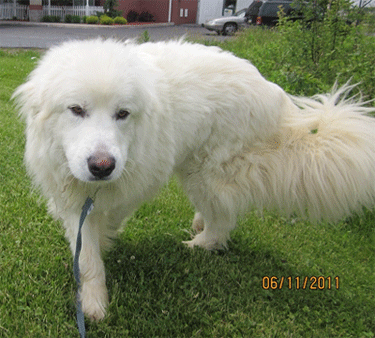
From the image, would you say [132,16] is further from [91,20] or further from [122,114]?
[122,114]

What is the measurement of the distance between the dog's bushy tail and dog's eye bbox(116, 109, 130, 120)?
39.4 inches

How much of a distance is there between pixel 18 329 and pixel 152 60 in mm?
1816

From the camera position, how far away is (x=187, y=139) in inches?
99.7

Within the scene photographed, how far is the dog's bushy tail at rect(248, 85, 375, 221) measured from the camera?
243cm

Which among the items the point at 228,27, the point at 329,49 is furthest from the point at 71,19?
the point at 329,49

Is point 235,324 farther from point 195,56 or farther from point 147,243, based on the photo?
point 195,56

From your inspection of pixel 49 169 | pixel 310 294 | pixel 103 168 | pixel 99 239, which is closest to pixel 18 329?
pixel 99 239

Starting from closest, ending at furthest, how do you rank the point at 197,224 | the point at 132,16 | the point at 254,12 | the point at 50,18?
the point at 197,224
the point at 254,12
the point at 50,18
the point at 132,16

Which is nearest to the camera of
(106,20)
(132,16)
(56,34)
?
(56,34)

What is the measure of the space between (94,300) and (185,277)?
0.67 meters


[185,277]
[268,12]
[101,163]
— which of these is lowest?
[185,277]

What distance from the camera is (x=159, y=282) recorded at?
102 inches

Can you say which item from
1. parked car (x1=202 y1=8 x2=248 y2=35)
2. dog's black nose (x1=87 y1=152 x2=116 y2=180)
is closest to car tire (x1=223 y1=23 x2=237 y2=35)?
parked car (x1=202 y1=8 x2=248 y2=35)

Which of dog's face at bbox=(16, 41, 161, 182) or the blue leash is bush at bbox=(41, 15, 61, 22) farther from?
the blue leash
